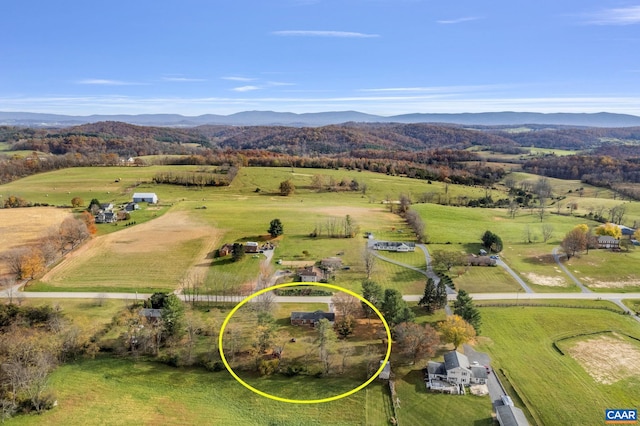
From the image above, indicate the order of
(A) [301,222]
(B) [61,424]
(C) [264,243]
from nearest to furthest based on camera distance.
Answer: (B) [61,424]
(C) [264,243]
(A) [301,222]

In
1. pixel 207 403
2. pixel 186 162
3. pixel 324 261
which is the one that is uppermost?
pixel 186 162

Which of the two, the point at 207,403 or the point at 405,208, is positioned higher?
the point at 405,208

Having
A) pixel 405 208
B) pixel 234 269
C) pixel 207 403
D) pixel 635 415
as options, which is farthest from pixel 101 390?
pixel 405 208

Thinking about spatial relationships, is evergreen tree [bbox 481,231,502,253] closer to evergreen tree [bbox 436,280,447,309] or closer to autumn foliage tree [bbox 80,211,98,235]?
evergreen tree [bbox 436,280,447,309]

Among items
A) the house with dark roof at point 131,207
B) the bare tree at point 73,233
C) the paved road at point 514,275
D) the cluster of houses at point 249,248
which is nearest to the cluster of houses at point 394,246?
the paved road at point 514,275

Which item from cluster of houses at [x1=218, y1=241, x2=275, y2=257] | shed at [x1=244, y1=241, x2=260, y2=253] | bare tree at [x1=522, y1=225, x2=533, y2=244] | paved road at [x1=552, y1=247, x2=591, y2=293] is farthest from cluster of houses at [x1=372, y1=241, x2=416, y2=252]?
bare tree at [x1=522, y1=225, x2=533, y2=244]

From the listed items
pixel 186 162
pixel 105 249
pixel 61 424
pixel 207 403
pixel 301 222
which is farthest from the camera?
pixel 186 162

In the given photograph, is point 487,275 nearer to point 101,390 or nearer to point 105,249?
point 101,390

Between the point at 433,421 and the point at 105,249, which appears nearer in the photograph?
the point at 433,421
